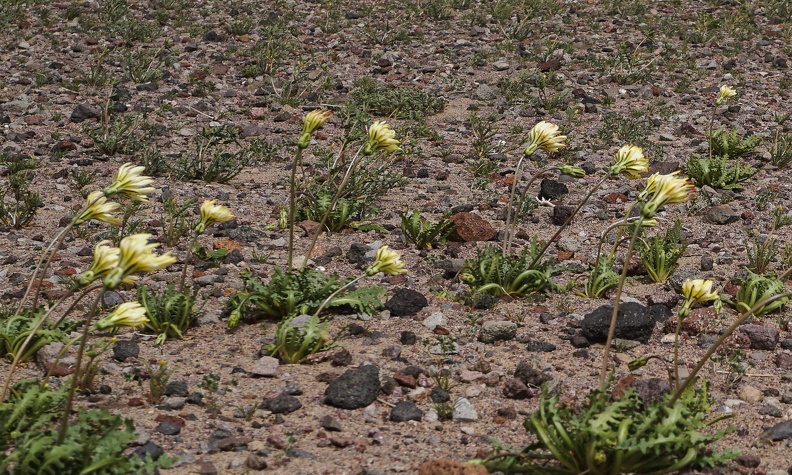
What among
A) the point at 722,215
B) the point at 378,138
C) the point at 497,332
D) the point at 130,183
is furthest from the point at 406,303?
the point at 722,215

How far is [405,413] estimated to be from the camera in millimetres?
3730

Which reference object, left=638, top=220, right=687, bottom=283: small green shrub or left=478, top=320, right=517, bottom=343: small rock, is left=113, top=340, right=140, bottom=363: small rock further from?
left=638, top=220, right=687, bottom=283: small green shrub

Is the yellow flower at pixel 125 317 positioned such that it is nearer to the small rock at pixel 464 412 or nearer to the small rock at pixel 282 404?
the small rock at pixel 282 404

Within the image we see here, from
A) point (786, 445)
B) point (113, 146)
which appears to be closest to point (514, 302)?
point (786, 445)

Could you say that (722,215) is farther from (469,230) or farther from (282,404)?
(282,404)

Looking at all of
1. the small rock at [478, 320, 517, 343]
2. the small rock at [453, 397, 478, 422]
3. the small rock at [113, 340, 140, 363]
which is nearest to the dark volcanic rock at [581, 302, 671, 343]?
the small rock at [478, 320, 517, 343]

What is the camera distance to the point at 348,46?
33.6 ft

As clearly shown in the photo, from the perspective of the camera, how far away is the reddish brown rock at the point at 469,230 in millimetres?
5809

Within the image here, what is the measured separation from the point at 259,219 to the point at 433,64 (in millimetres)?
4259

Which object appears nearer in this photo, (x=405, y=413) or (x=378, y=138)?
(x=405, y=413)

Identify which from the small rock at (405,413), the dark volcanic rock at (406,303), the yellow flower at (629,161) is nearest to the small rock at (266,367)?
the small rock at (405,413)

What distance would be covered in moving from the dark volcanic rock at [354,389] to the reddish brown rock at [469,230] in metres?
2.06

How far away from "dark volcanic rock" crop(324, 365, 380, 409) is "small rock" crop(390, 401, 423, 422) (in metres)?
0.14

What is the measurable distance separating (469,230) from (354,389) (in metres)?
2.22
